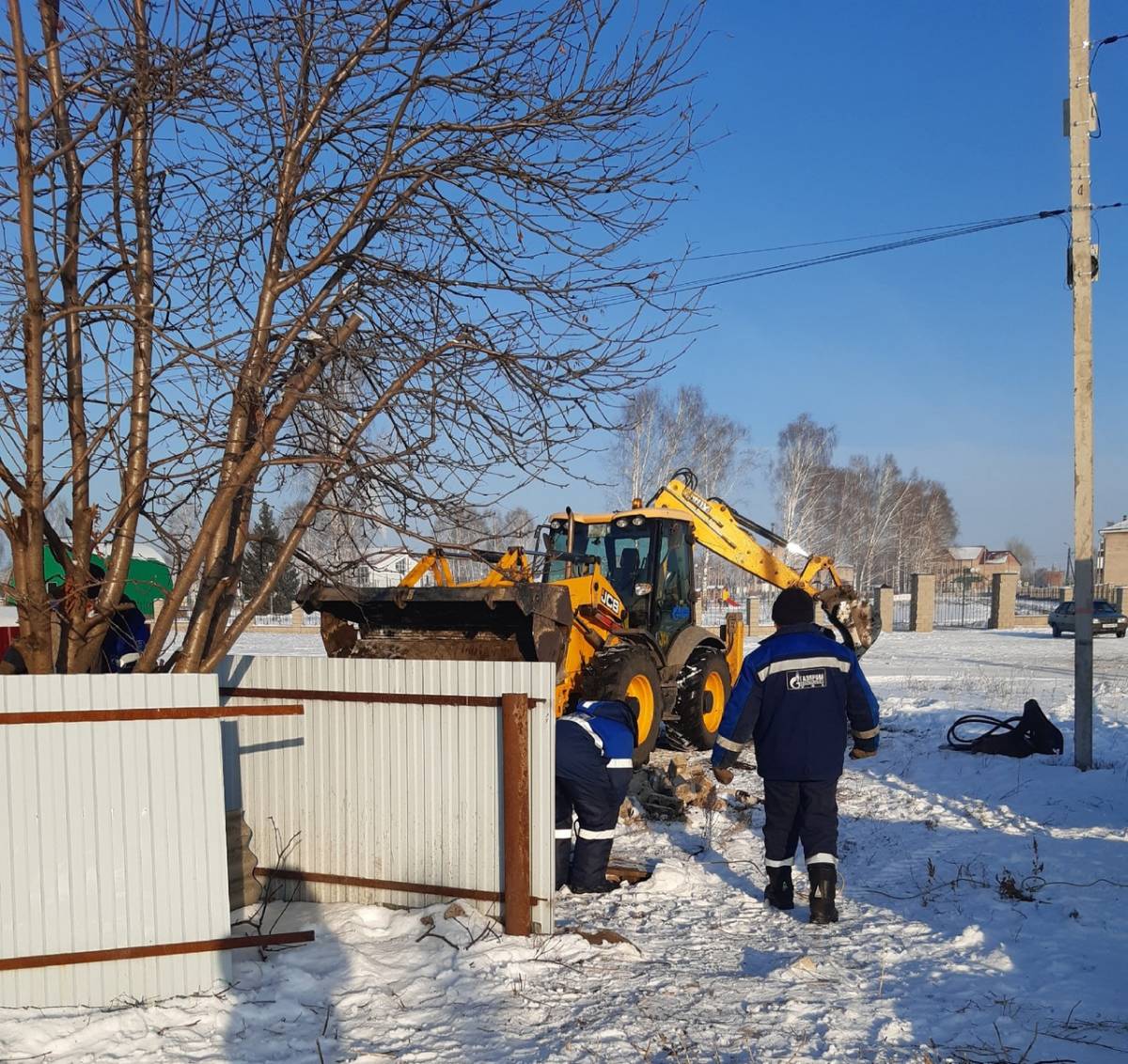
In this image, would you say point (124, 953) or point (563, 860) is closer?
point (124, 953)

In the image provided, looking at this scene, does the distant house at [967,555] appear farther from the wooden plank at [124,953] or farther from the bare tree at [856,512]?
the wooden plank at [124,953]

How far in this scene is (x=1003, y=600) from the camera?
3734cm

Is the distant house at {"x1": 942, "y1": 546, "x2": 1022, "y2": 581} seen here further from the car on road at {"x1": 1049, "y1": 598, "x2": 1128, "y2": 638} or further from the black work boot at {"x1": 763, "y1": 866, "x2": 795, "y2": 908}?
the black work boot at {"x1": 763, "y1": 866, "x2": 795, "y2": 908}

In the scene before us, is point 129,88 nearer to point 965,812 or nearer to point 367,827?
point 367,827

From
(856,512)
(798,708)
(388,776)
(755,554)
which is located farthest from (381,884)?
(856,512)

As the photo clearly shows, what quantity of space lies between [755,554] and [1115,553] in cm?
6760

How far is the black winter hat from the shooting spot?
6.12 meters

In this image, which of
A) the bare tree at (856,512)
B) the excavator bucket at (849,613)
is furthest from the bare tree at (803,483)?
the excavator bucket at (849,613)

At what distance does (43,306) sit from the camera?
4961 millimetres

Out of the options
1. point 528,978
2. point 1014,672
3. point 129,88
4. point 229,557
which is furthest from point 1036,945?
point 1014,672

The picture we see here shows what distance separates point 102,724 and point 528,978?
88.3 inches

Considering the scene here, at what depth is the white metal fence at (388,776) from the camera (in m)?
5.36

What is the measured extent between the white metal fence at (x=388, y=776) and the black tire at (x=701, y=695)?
5244mm

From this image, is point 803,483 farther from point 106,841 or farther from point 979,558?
point 979,558
